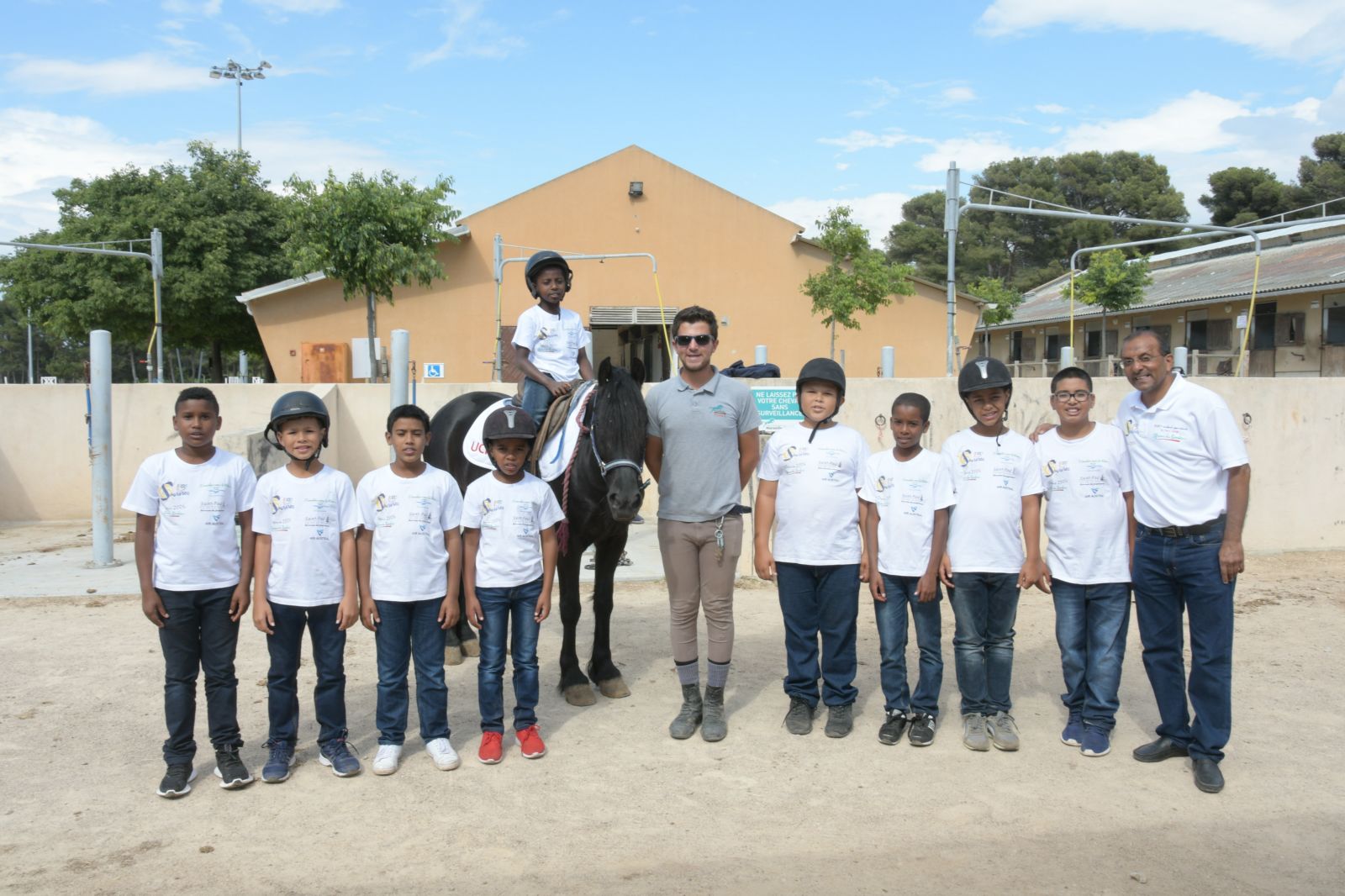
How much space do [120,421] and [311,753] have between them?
27.3ft

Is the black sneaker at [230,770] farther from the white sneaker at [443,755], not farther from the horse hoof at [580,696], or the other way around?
the horse hoof at [580,696]

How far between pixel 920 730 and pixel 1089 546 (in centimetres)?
120

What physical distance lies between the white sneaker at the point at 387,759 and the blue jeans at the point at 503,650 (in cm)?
40

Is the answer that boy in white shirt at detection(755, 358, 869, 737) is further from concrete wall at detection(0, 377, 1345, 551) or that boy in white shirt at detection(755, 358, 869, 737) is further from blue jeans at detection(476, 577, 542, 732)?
concrete wall at detection(0, 377, 1345, 551)

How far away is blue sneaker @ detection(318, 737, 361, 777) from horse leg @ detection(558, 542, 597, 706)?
134 centimetres

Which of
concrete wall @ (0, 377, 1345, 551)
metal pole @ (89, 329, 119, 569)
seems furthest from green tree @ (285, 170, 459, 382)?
metal pole @ (89, 329, 119, 569)

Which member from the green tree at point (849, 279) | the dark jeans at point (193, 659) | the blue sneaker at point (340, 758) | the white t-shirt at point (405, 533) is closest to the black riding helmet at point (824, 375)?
the white t-shirt at point (405, 533)

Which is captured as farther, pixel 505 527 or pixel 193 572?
pixel 505 527

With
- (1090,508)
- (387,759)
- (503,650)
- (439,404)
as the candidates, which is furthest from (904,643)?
(439,404)

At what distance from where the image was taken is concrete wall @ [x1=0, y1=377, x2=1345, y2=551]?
9078 mm

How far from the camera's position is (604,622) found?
5.32 meters

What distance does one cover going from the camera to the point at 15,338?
72125 millimetres

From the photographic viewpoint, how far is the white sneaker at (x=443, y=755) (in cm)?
412

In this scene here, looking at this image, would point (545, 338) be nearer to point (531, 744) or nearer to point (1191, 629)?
point (531, 744)
